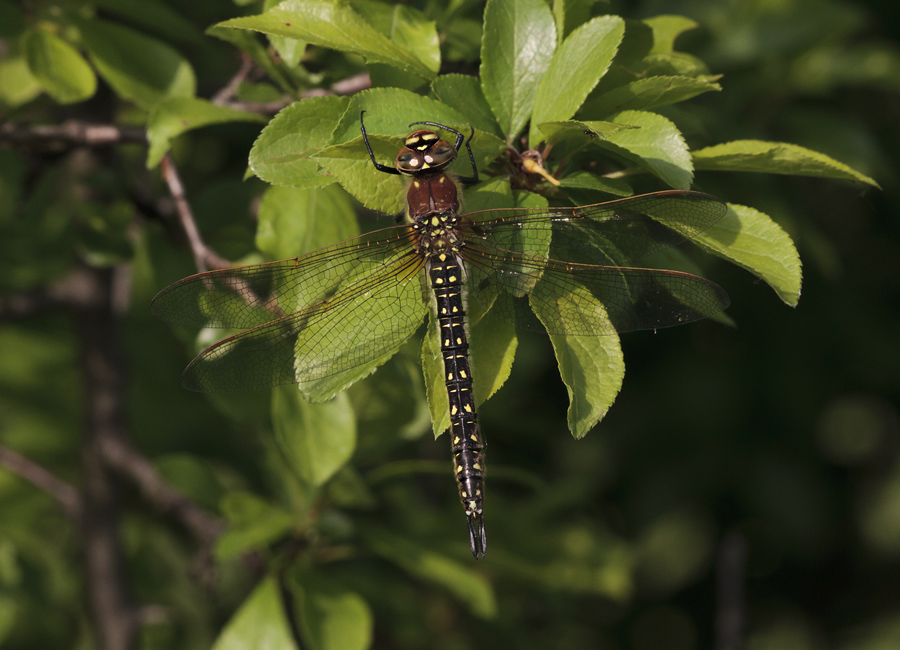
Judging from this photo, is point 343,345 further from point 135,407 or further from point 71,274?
point 135,407

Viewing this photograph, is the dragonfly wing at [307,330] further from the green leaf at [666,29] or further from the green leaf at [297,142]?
the green leaf at [666,29]

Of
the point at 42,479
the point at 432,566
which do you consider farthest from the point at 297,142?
the point at 42,479

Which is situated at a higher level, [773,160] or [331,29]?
[331,29]

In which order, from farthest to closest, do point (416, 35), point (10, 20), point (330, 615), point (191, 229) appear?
point (330, 615)
point (10, 20)
point (191, 229)
point (416, 35)

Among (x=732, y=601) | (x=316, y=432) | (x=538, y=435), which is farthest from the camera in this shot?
(x=538, y=435)

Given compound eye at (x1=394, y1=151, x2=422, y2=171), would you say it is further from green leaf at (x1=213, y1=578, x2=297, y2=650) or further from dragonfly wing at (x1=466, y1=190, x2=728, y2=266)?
green leaf at (x1=213, y1=578, x2=297, y2=650)

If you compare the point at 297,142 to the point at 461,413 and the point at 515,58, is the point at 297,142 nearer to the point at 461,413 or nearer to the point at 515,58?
the point at 515,58

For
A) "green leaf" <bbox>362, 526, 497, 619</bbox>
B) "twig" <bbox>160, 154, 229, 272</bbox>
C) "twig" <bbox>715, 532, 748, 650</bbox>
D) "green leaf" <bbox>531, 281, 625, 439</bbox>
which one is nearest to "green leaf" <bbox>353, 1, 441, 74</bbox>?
"green leaf" <bbox>531, 281, 625, 439</bbox>
